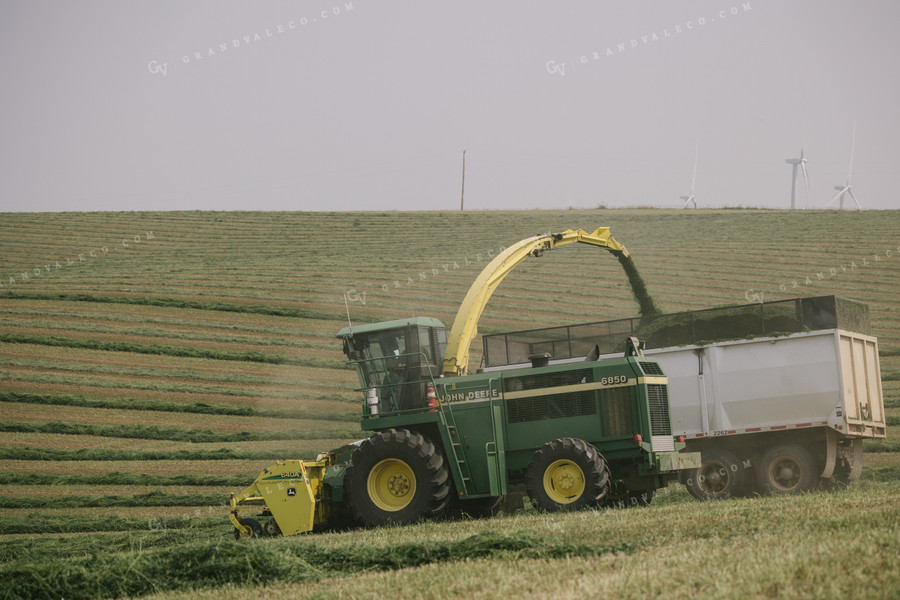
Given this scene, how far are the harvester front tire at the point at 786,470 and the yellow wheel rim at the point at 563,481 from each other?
411 cm

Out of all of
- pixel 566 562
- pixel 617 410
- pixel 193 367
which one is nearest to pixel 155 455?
pixel 193 367

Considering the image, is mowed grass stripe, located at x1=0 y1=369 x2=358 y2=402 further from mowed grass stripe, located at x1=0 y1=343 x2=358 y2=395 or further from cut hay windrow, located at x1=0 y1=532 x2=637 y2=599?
cut hay windrow, located at x1=0 y1=532 x2=637 y2=599

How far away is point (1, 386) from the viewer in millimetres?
23828

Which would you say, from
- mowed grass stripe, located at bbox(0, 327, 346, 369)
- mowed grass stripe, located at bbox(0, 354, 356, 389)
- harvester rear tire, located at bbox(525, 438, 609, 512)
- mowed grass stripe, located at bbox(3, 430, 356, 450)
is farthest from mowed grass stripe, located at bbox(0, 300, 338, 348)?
harvester rear tire, located at bbox(525, 438, 609, 512)

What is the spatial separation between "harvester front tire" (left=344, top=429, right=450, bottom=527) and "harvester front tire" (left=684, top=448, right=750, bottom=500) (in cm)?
471

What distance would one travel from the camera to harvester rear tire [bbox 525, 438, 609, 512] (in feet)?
39.1

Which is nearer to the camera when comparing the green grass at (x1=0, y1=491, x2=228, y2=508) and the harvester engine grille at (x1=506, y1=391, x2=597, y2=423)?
the harvester engine grille at (x1=506, y1=391, x2=597, y2=423)

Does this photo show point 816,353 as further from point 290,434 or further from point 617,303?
point 617,303

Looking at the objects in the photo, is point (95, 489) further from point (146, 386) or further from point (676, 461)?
point (676, 461)

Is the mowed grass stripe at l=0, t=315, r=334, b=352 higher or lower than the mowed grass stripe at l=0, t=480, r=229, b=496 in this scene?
higher

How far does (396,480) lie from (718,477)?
5621 mm

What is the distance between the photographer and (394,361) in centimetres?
1352

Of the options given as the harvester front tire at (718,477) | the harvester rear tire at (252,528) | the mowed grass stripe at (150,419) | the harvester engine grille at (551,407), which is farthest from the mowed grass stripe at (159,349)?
the harvester engine grille at (551,407)

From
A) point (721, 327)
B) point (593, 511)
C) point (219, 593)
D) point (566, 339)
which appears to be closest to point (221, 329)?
point (566, 339)
